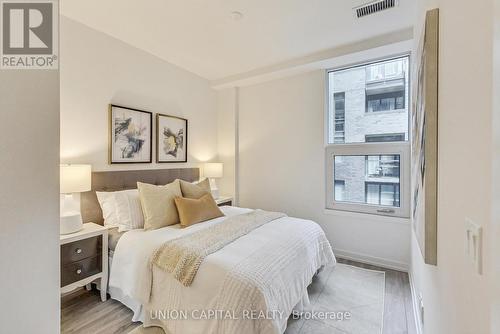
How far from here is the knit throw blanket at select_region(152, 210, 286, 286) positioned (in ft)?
5.47

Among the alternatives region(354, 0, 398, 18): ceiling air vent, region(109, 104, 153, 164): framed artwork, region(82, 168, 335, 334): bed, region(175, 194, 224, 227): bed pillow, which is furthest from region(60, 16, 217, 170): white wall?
region(354, 0, 398, 18): ceiling air vent

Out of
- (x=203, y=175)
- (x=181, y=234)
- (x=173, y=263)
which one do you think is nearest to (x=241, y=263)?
(x=173, y=263)

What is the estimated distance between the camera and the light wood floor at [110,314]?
1.89 meters

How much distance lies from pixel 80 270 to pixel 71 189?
2.37 feet

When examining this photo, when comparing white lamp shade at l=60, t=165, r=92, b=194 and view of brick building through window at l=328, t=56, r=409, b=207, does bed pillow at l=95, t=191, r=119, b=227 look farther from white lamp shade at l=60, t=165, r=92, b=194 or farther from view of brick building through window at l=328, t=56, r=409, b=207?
view of brick building through window at l=328, t=56, r=409, b=207

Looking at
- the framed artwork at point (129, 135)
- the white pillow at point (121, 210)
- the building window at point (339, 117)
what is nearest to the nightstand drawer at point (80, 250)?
the white pillow at point (121, 210)

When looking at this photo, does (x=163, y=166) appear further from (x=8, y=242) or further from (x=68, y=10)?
(x=8, y=242)

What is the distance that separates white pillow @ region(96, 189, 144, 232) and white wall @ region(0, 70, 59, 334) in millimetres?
1686

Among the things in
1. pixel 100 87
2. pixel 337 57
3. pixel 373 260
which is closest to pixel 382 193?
pixel 373 260

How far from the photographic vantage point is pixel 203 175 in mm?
3986

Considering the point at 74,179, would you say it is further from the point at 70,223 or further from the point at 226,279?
the point at 226,279

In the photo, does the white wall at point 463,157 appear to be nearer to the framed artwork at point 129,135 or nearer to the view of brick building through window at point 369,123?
the view of brick building through window at point 369,123

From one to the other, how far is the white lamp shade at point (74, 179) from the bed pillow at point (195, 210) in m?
0.87

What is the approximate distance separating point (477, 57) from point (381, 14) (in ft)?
7.35
